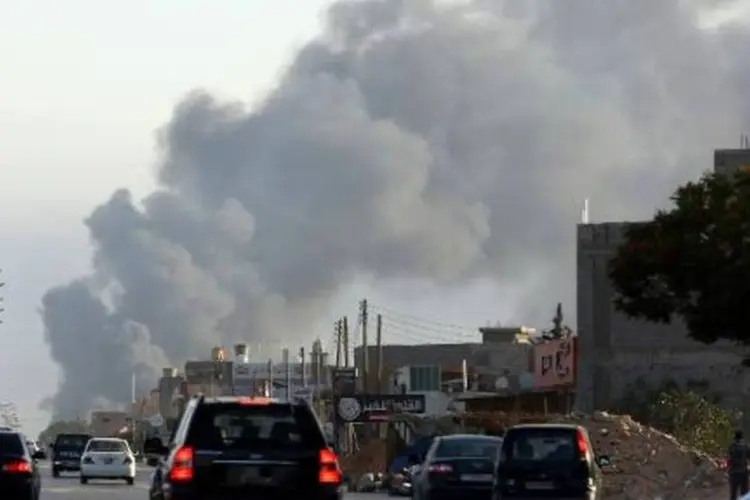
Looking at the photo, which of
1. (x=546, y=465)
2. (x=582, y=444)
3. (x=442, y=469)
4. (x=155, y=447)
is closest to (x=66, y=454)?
(x=442, y=469)

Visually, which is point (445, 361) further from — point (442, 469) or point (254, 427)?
point (254, 427)

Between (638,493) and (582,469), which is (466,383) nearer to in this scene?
(638,493)

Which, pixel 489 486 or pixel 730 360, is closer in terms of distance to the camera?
pixel 489 486

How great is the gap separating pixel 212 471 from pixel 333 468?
54.2 inches

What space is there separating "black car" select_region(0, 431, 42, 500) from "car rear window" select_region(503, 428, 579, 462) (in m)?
7.89

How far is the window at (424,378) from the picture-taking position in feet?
391

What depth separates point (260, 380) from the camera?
173 m

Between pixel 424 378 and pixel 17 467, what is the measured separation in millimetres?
87656

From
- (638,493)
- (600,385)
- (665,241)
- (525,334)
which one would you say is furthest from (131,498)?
(525,334)

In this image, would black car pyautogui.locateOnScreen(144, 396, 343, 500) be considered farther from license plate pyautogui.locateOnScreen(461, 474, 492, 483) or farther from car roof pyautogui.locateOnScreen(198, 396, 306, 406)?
license plate pyautogui.locateOnScreen(461, 474, 492, 483)

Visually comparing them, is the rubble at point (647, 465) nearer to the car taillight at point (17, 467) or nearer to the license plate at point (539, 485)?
the license plate at point (539, 485)

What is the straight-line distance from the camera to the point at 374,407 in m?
83.7

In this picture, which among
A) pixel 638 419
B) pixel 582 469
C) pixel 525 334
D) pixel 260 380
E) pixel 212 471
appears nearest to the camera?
pixel 212 471

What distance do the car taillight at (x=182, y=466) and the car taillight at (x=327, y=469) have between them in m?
1.45
